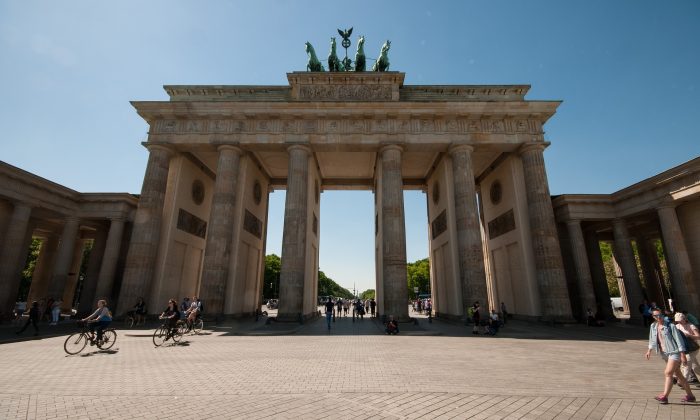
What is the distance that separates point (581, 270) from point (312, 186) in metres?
21.1

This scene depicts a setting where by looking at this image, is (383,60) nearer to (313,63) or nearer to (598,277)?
(313,63)

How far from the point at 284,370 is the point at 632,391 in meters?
7.46

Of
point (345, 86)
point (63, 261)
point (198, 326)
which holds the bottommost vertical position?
point (198, 326)

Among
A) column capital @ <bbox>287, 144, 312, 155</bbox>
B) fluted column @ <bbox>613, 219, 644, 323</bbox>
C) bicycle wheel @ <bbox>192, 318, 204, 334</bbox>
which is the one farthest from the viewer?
column capital @ <bbox>287, 144, 312, 155</bbox>

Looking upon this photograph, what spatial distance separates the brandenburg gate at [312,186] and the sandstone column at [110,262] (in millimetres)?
2512

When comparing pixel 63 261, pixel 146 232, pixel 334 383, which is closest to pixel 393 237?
pixel 334 383

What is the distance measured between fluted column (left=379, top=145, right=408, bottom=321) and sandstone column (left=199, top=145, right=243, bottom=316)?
1094 cm

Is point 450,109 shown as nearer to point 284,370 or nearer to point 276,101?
point 276,101

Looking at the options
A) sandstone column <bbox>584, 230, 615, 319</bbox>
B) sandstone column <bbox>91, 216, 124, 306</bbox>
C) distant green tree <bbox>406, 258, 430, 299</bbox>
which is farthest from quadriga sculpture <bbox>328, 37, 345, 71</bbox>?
distant green tree <bbox>406, 258, 430, 299</bbox>

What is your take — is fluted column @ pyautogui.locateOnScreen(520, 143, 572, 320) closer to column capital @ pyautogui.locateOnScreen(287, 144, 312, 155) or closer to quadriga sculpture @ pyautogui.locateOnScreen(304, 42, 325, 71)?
column capital @ pyautogui.locateOnScreen(287, 144, 312, 155)

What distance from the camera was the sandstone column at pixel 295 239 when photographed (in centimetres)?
1997

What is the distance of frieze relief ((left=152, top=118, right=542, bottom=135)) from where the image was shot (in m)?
23.5

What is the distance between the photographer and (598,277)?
24594 millimetres

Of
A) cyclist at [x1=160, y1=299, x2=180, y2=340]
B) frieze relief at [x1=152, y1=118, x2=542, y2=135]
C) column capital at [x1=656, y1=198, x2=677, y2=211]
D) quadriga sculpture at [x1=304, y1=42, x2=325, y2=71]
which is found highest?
quadriga sculpture at [x1=304, y1=42, x2=325, y2=71]
